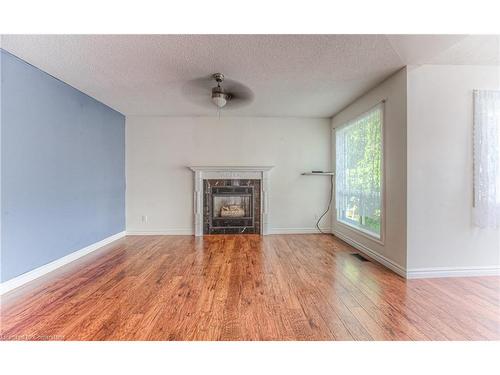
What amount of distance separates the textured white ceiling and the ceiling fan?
0.11m

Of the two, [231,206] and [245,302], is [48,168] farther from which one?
[231,206]

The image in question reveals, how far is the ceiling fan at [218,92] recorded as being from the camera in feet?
9.12

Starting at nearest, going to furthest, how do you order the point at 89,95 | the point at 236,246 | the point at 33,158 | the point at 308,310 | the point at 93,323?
the point at 93,323 < the point at 308,310 < the point at 33,158 < the point at 89,95 < the point at 236,246

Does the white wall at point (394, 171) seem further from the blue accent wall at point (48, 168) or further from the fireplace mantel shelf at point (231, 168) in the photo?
the blue accent wall at point (48, 168)

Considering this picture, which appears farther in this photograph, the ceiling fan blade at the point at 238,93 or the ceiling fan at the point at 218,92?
the ceiling fan blade at the point at 238,93

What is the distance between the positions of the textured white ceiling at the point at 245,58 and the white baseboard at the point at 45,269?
7.17 feet

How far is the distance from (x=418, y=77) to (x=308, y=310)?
2616 mm

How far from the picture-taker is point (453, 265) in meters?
2.53

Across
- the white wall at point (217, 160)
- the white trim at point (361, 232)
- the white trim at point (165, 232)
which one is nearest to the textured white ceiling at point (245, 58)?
the white wall at point (217, 160)

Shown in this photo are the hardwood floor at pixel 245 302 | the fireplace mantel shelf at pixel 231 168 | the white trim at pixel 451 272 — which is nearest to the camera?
the hardwood floor at pixel 245 302

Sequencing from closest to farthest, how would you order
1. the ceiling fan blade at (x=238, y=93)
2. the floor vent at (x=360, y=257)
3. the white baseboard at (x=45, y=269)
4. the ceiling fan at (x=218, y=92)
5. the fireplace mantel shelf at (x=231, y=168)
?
the white baseboard at (x=45, y=269), the ceiling fan at (x=218, y=92), the ceiling fan blade at (x=238, y=93), the floor vent at (x=360, y=257), the fireplace mantel shelf at (x=231, y=168)

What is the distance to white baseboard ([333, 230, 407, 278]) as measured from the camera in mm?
2576
